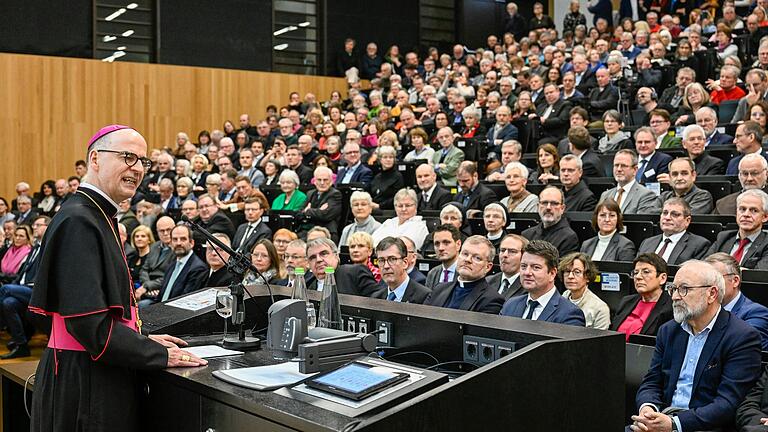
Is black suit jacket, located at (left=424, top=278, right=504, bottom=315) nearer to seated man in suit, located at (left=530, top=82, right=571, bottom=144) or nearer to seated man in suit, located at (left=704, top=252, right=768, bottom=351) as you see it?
seated man in suit, located at (left=704, top=252, right=768, bottom=351)

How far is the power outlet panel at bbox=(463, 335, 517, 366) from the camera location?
7.34ft

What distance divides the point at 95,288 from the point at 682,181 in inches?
168

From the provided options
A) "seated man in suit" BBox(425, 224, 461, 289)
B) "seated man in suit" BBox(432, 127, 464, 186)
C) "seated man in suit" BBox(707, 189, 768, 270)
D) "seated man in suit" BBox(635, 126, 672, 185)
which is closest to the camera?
"seated man in suit" BBox(707, 189, 768, 270)

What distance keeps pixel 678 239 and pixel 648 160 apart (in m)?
1.69

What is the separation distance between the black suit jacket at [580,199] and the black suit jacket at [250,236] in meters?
2.61

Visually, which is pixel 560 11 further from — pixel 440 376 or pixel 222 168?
pixel 440 376

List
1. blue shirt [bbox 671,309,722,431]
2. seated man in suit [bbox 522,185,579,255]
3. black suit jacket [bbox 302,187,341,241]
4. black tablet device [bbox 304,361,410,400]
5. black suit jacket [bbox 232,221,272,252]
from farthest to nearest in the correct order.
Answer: black suit jacket [bbox 302,187,341,241] < black suit jacket [bbox 232,221,272,252] < seated man in suit [bbox 522,185,579,255] < blue shirt [bbox 671,309,722,431] < black tablet device [bbox 304,361,410,400]

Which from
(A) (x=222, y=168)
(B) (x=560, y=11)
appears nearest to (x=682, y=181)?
(A) (x=222, y=168)

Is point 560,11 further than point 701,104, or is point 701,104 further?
point 560,11

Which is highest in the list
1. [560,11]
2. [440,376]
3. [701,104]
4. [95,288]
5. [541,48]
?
[560,11]

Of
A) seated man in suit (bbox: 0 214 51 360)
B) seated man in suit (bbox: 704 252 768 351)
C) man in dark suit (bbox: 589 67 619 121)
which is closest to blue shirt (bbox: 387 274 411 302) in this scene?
seated man in suit (bbox: 704 252 768 351)

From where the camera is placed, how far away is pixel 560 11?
16531 mm

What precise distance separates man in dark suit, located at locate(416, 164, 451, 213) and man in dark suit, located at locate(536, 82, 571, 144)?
147cm

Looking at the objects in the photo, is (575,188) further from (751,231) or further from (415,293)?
(415,293)
